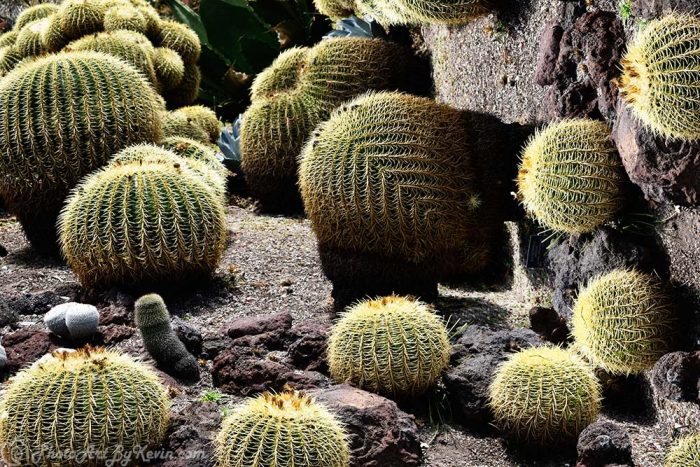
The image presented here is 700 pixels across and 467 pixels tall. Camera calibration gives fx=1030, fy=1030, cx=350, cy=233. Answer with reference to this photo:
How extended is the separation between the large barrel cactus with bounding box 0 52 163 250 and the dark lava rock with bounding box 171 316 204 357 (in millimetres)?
1935

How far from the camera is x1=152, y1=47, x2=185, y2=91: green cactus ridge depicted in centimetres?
894

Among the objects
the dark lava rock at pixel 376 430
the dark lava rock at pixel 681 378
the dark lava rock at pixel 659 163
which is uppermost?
the dark lava rock at pixel 659 163

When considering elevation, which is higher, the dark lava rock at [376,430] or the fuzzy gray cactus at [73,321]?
the dark lava rock at [376,430]

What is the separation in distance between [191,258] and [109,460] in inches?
82.2

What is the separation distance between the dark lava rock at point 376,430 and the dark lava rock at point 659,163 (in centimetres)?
133

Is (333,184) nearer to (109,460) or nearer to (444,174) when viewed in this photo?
(444,174)

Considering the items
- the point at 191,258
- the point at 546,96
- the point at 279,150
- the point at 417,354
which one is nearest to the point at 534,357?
the point at 417,354

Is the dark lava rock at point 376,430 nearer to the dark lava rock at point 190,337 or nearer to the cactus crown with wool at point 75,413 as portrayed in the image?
the cactus crown with wool at point 75,413

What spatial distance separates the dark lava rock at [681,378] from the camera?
3.90m

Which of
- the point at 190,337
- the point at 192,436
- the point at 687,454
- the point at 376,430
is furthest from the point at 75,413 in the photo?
the point at 687,454

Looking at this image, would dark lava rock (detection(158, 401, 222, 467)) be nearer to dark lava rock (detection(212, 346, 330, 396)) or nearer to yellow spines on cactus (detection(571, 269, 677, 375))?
dark lava rock (detection(212, 346, 330, 396))

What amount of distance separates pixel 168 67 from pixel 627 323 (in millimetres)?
5833

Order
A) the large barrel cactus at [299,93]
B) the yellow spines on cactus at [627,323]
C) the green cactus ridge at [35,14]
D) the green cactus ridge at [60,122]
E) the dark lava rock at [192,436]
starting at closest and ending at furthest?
the dark lava rock at [192,436] < the yellow spines on cactus at [627,323] < the green cactus ridge at [60,122] < the large barrel cactus at [299,93] < the green cactus ridge at [35,14]

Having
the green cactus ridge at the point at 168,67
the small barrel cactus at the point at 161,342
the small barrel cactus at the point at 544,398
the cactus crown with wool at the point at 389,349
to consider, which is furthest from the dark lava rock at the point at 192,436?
the green cactus ridge at the point at 168,67
